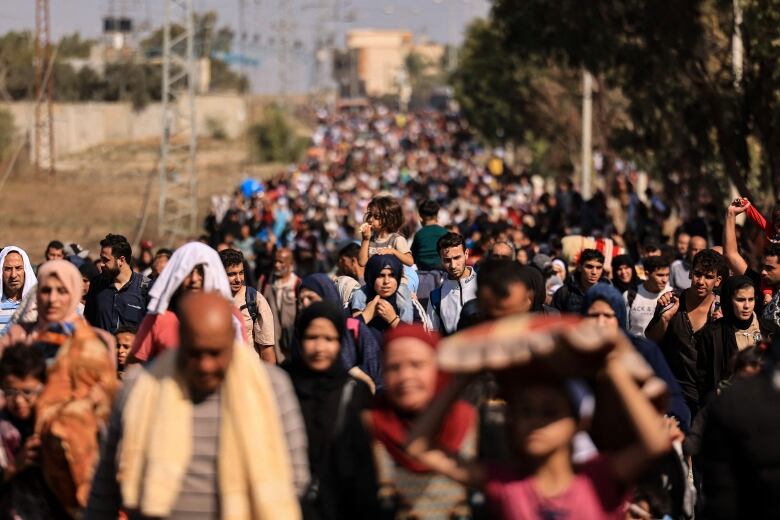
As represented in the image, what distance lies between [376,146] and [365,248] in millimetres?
70444

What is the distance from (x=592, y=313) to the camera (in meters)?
6.50

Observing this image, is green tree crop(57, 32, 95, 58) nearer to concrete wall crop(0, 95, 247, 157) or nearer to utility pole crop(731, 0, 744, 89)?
concrete wall crop(0, 95, 247, 157)

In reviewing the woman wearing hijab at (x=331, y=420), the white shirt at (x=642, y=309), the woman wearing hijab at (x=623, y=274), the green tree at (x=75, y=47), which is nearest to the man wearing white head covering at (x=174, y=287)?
the woman wearing hijab at (x=331, y=420)

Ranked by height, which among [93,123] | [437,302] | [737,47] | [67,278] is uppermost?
[93,123]

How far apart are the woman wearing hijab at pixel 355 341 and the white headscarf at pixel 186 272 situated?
0.51m

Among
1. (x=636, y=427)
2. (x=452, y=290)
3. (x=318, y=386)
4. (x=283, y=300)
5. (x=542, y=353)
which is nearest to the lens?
(x=542, y=353)

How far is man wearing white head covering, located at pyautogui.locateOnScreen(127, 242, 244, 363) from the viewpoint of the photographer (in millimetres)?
7008

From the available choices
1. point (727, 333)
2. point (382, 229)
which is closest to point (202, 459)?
point (727, 333)

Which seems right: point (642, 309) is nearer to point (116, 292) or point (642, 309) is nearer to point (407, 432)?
point (116, 292)

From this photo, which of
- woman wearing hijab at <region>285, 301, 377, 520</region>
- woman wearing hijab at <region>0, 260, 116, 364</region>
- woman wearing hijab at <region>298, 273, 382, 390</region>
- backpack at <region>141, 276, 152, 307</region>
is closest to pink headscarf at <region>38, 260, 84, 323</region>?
woman wearing hijab at <region>0, 260, 116, 364</region>

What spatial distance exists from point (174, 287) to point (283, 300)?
214 inches

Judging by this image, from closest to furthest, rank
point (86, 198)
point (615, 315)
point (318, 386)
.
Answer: point (318, 386) → point (615, 315) → point (86, 198)

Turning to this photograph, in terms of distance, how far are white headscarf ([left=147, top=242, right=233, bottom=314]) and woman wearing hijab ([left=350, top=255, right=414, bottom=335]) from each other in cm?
217

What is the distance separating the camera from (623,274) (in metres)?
12.0
